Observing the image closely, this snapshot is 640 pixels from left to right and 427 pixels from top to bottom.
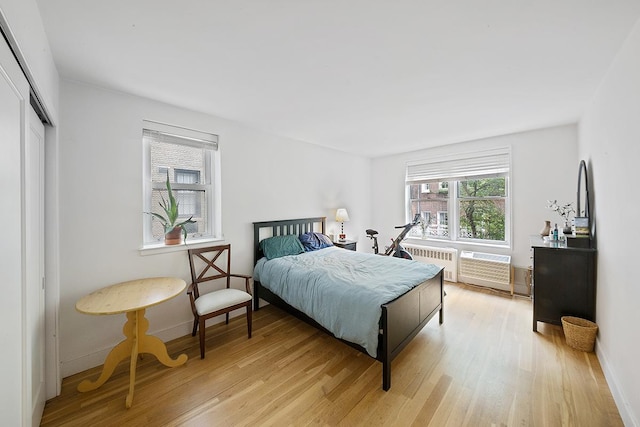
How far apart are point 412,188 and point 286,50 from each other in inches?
158

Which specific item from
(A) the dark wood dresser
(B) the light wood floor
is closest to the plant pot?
(B) the light wood floor

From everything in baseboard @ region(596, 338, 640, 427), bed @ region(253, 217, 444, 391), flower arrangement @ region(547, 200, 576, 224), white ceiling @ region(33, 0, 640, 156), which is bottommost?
baseboard @ region(596, 338, 640, 427)

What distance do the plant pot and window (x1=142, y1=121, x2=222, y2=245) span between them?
0.17m

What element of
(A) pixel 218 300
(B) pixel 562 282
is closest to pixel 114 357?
(A) pixel 218 300

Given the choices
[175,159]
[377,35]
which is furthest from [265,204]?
[377,35]

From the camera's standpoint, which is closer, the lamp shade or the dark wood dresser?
the dark wood dresser

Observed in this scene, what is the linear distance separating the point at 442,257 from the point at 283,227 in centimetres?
288

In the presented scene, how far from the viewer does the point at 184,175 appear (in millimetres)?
2895

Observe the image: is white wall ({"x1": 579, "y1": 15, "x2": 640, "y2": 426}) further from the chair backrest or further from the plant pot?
the plant pot

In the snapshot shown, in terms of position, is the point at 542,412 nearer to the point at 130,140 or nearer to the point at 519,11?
the point at 519,11

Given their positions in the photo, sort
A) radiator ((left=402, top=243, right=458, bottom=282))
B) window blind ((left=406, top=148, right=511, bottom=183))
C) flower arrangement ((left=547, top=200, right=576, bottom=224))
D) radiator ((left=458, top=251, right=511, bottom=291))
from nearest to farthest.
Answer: flower arrangement ((left=547, top=200, right=576, bottom=224)), radiator ((left=458, top=251, right=511, bottom=291)), window blind ((left=406, top=148, right=511, bottom=183)), radiator ((left=402, top=243, right=458, bottom=282))

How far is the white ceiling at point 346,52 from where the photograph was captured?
1374mm

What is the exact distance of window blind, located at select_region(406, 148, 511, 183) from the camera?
390 cm

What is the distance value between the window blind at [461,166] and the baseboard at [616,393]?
2586 millimetres
